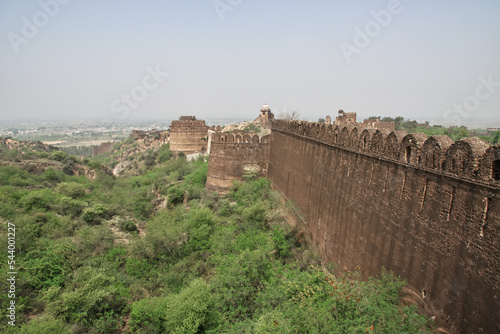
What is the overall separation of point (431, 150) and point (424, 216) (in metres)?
1.33

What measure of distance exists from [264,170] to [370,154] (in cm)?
1608

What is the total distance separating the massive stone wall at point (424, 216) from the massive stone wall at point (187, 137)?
31.4 metres

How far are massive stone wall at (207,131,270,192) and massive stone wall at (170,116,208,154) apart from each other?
17.2 metres

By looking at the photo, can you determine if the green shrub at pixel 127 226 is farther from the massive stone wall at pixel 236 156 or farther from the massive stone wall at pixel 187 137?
the massive stone wall at pixel 187 137

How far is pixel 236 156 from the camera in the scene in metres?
24.1

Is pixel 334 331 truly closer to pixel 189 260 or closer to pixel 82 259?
pixel 189 260

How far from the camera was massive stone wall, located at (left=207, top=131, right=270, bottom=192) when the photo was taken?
79.2ft

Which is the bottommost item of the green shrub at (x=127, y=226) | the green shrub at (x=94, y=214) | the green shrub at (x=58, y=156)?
the green shrub at (x=127, y=226)

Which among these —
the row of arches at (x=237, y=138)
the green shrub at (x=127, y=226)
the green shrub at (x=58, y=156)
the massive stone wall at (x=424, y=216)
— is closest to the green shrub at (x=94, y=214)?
the green shrub at (x=127, y=226)

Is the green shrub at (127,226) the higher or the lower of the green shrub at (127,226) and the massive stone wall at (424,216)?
the lower

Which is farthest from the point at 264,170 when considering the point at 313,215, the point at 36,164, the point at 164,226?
the point at 36,164

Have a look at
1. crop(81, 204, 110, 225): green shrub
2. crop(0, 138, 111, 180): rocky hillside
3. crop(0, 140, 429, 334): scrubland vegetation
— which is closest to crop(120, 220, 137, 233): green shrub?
crop(0, 140, 429, 334): scrubland vegetation

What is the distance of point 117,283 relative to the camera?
14.1 m

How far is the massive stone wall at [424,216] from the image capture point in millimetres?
4934
